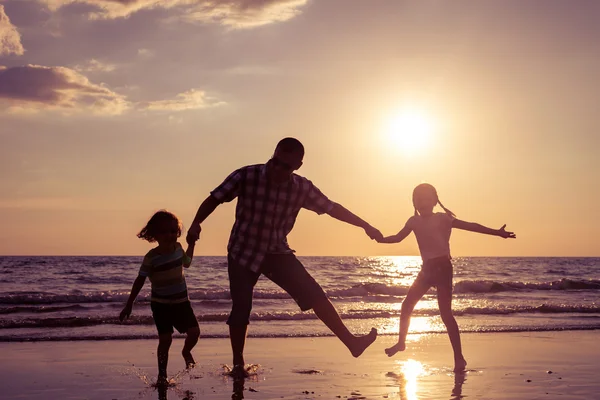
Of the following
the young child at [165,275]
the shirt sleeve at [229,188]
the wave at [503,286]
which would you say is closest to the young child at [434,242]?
the shirt sleeve at [229,188]

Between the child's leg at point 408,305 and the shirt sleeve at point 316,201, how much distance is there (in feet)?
5.20

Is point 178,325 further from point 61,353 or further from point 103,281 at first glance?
point 103,281

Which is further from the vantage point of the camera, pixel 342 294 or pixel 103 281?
pixel 103 281

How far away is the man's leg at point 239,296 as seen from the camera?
19.5ft

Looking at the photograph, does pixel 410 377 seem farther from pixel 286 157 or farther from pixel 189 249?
pixel 286 157

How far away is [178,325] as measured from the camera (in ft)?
21.4

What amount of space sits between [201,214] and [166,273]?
1.03 m

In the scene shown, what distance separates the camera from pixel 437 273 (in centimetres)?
696

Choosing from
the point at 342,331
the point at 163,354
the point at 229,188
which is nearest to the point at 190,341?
the point at 163,354

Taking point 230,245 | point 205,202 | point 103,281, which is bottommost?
point 103,281

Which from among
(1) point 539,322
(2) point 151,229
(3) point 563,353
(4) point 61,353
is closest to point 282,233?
(2) point 151,229

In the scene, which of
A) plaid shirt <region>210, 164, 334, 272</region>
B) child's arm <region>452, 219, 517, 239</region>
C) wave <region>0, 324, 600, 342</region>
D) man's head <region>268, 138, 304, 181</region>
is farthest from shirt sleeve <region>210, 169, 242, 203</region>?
wave <region>0, 324, 600, 342</region>

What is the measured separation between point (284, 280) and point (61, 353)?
4.10 metres

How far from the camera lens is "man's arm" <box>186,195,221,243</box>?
5492mm
